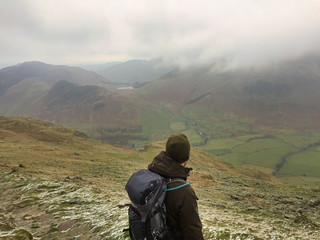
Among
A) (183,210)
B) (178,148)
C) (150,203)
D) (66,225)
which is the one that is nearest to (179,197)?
(183,210)

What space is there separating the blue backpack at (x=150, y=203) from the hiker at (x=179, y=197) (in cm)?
14

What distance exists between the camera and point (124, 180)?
85.5 ft

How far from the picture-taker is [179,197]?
5.24 m

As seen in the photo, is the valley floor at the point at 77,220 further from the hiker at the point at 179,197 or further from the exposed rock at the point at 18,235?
the hiker at the point at 179,197

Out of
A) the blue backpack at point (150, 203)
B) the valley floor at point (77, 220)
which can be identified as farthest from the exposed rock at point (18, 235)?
the blue backpack at point (150, 203)

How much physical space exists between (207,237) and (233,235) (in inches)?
56.0

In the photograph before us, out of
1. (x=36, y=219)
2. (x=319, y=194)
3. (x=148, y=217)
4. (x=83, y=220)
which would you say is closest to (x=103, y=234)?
(x=83, y=220)

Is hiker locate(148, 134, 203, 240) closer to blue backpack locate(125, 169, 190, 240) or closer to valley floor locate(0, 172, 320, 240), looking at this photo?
blue backpack locate(125, 169, 190, 240)

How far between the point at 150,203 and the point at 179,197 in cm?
78

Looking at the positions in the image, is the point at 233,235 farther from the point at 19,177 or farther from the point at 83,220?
the point at 19,177

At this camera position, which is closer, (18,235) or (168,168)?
(168,168)

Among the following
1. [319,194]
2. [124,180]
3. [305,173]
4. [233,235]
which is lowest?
[305,173]

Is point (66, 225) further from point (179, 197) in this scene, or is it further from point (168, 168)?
point (179, 197)

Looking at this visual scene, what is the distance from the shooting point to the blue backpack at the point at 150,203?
5266 mm
